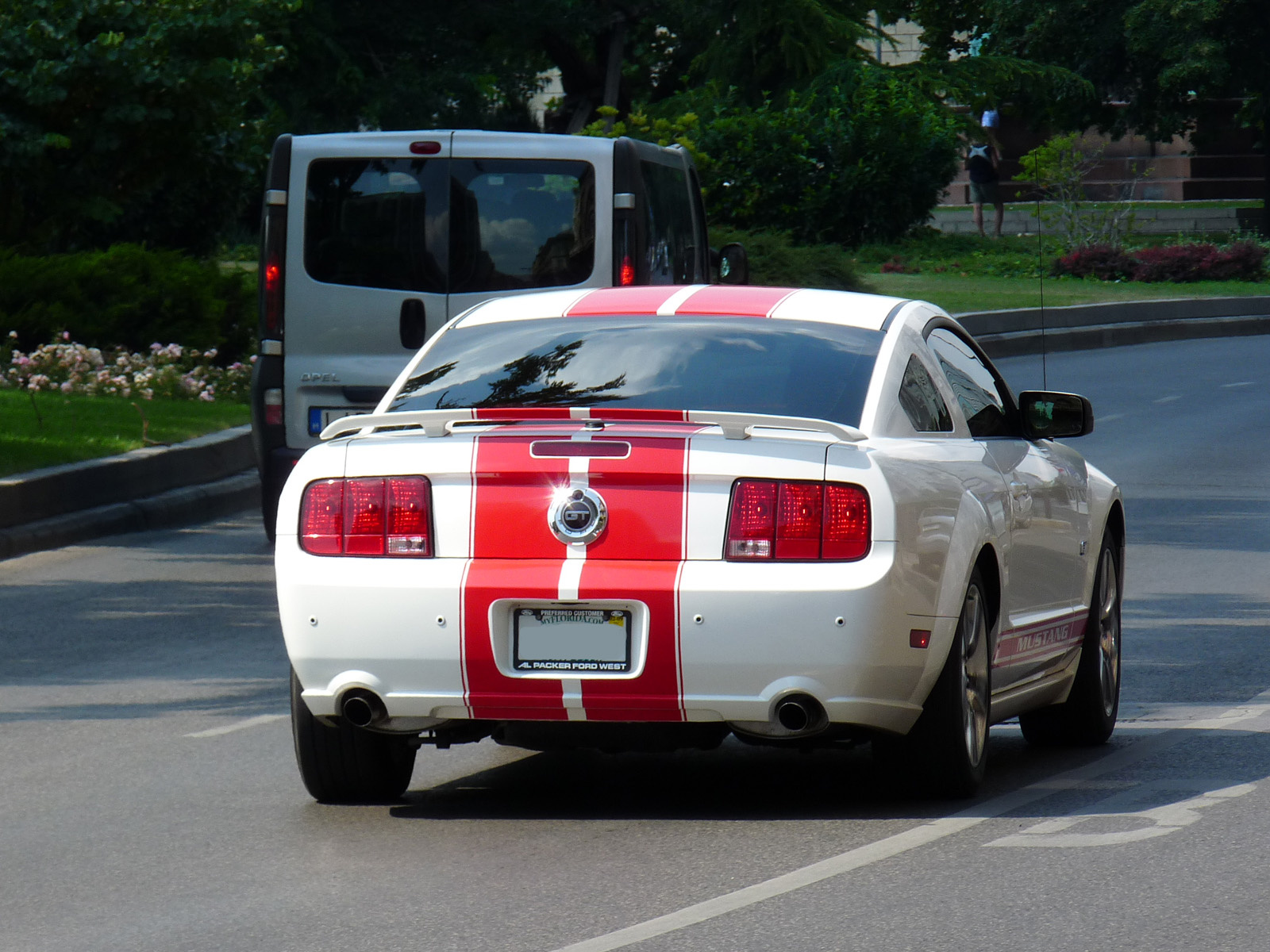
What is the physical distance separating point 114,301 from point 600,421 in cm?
1532

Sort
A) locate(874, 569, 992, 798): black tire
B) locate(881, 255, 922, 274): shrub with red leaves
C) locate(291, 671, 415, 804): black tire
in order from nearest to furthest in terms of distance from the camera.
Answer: locate(874, 569, 992, 798): black tire < locate(291, 671, 415, 804): black tire < locate(881, 255, 922, 274): shrub with red leaves

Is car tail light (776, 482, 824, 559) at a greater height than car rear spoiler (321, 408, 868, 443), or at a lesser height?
lesser

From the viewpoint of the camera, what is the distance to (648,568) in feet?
19.9

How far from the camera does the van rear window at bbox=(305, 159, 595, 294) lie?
1264 centimetres

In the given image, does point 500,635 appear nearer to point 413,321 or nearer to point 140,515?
point 413,321

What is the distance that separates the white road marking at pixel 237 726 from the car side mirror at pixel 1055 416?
8.99 ft

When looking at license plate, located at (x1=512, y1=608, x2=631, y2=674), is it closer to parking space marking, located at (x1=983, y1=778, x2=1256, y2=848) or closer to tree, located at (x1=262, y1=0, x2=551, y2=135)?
parking space marking, located at (x1=983, y1=778, x2=1256, y2=848)

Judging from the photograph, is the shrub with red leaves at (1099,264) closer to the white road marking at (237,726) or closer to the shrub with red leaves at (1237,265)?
the shrub with red leaves at (1237,265)

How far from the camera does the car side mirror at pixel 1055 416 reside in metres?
7.59

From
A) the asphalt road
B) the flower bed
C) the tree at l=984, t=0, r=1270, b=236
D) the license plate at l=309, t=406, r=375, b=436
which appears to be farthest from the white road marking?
the tree at l=984, t=0, r=1270, b=236

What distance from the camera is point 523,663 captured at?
612cm

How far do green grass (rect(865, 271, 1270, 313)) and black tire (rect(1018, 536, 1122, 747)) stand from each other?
76.9 feet

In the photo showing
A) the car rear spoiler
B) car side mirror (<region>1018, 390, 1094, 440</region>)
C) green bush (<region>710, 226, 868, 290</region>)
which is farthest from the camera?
green bush (<region>710, 226, 868, 290</region>)

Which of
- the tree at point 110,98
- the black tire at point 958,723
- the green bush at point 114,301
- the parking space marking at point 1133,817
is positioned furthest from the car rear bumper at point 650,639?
the tree at point 110,98
